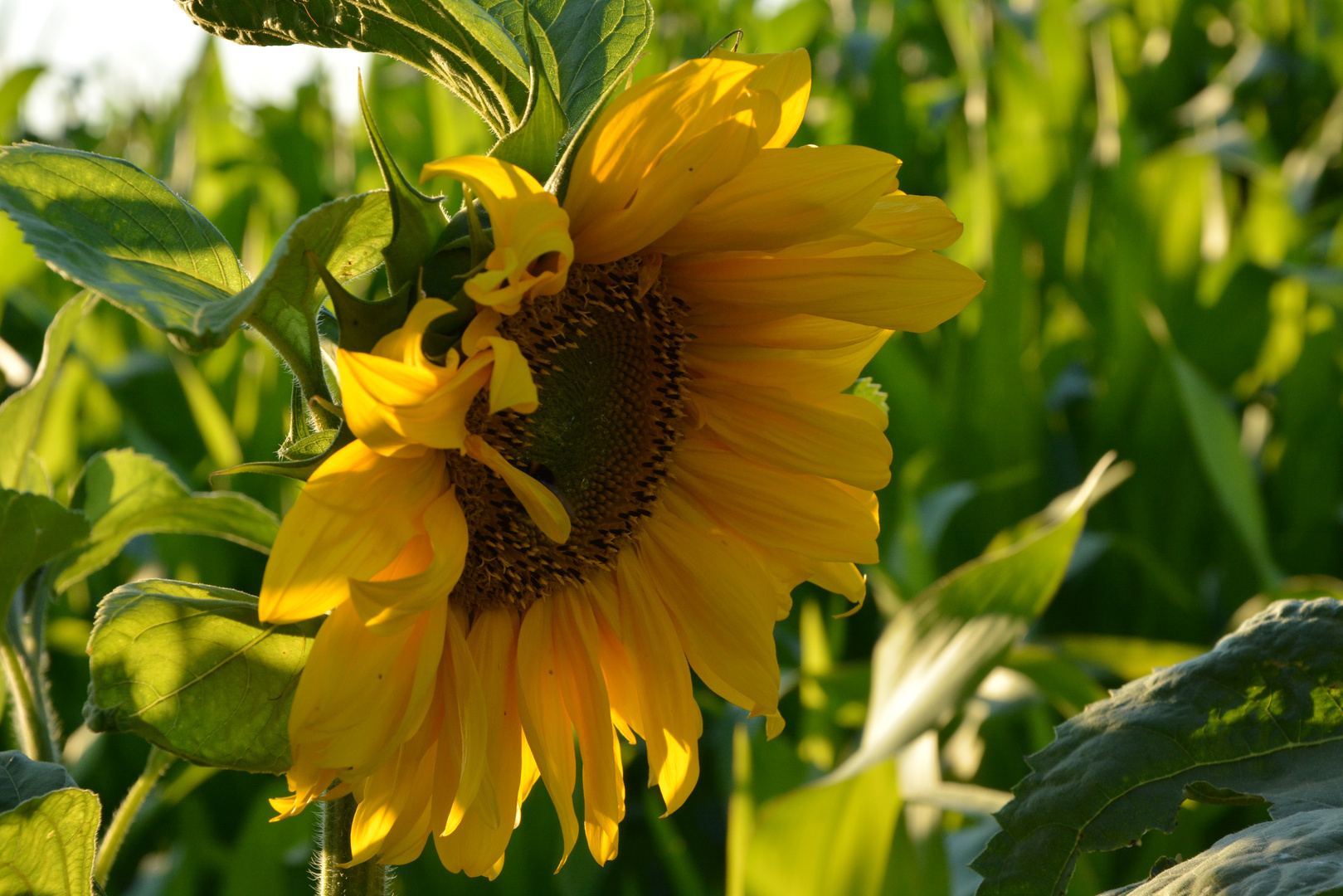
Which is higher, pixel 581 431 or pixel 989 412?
pixel 989 412

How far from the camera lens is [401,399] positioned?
0.37 metres

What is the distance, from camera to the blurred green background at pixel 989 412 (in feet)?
3.92

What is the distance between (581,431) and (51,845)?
0.87 feet

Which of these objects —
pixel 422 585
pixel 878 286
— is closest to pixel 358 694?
pixel 422 585

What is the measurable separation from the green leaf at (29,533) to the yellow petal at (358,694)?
16 centimetres

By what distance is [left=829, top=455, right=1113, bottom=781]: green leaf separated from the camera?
35.9 inches

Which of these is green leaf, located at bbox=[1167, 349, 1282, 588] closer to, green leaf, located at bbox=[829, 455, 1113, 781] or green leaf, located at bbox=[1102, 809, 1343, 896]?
green leaf, located at bbox=[829, 455, 1113, 781]

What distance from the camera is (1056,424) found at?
5.97ft

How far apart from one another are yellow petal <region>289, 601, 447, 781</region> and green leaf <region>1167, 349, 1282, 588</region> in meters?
1.26

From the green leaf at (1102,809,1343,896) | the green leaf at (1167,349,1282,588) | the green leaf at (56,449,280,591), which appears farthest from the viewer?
the green leaf at (1167,349,1282,588)

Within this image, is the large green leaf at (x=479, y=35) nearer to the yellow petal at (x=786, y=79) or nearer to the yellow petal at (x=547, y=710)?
the yellow petal at (x=786, y=79)

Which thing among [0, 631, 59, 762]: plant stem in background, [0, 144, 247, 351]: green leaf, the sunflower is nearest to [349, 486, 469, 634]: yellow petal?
the sunflower

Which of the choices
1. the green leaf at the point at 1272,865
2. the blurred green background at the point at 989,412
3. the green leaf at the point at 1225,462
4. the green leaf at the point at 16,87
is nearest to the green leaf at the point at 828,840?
the blurred green background at the point at 989,412

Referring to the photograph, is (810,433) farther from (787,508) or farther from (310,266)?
(310,266)
